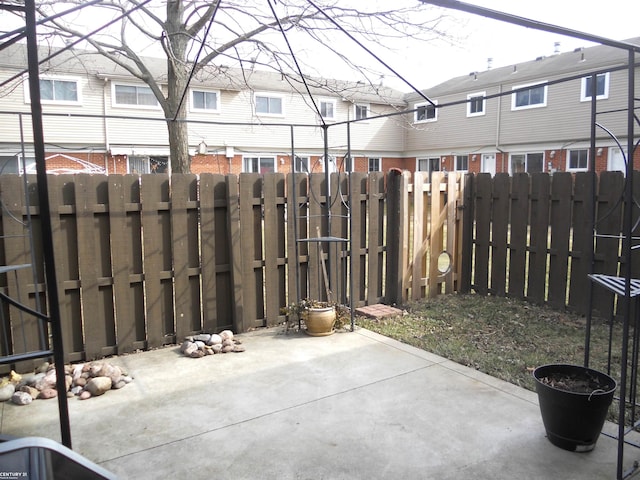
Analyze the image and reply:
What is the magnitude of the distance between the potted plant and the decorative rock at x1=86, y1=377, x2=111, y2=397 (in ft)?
6.58

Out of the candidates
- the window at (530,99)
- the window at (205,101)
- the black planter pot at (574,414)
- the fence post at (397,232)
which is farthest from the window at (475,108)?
the black planter pot at (574,414)

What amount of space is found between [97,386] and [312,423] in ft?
5.39

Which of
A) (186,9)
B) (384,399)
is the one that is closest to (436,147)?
(186,9)

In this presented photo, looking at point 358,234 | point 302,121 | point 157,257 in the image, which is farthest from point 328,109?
point 157,257

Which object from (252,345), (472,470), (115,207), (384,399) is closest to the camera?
(472,470)

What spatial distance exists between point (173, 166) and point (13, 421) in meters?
4.85

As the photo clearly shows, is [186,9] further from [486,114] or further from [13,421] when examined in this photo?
[486,114]

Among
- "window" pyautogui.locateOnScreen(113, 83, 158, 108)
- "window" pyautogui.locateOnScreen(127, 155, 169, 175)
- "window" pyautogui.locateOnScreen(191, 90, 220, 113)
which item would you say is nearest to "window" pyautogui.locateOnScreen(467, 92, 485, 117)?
"window" pyautogui.locateOnScreen(191, 90, 220, 113)

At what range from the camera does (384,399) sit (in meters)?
3.46

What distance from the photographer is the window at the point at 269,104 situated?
19.1m

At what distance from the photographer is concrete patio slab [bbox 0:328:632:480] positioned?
262 cm

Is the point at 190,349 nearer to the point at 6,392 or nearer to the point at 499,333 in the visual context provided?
the point at 6,392

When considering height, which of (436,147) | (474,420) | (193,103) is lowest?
(474,420)

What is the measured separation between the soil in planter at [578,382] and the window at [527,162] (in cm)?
1690
